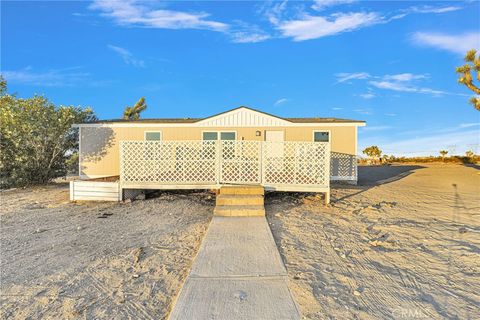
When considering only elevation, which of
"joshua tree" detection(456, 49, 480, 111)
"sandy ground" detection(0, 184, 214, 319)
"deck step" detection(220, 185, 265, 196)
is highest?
"joshua tree" detection(456, 49, 480, 111)

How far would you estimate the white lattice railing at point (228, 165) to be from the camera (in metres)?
7.17

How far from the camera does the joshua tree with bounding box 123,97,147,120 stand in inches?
1091

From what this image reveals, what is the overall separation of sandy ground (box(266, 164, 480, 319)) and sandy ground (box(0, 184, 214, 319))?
1479mm

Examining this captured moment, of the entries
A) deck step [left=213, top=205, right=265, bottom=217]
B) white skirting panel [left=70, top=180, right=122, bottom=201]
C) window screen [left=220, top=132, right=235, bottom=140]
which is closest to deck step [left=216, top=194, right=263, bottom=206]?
deck step [left=213, top=205, right=265, bottom=217]

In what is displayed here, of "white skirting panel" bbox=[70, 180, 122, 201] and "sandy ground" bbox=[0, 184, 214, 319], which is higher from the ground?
"white skirting panel" bbox=[70, 180, 122, 201]

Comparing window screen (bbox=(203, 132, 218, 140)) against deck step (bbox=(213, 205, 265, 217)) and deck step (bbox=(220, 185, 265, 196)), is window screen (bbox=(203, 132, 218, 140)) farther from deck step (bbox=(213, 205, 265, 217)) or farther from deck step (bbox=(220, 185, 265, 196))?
deck step (bbox=(213, 205, 265, 217))

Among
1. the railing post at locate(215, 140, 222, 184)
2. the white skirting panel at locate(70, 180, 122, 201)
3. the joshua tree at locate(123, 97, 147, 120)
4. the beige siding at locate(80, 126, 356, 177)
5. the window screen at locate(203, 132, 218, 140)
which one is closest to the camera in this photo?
the railing post at locate(215, 140, 222, 184)

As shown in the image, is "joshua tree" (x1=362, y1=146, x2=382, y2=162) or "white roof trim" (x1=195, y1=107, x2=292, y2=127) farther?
"joshua tree" (x1=362, y1=146, x2=382, y2=162)

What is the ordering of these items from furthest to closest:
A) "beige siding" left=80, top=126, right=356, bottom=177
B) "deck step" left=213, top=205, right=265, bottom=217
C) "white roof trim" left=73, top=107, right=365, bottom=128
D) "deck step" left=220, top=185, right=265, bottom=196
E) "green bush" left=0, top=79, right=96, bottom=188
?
"beige siding" left=80, top=126, right=356, bottom=177
"white roof trim" left=73, top=107, right=365, bottom=128
"green bush" left=0, top=79, right=96, bottom=188
"deck step" left=220, top=185, right=265, bottom=196
"deck step" left=213, top=205, right=265, bottom=217

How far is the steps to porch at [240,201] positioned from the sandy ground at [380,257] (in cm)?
37

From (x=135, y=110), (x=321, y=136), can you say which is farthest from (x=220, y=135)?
(x=135, y=110)

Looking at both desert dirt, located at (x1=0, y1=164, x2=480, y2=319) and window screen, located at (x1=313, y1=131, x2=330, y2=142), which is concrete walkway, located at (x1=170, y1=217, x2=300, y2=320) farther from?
window screen, located at (x1=313, y1=131, x2=330, y2=142)

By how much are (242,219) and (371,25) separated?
35.9ft

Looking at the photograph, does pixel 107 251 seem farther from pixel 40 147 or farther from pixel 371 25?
pixel 371 25
